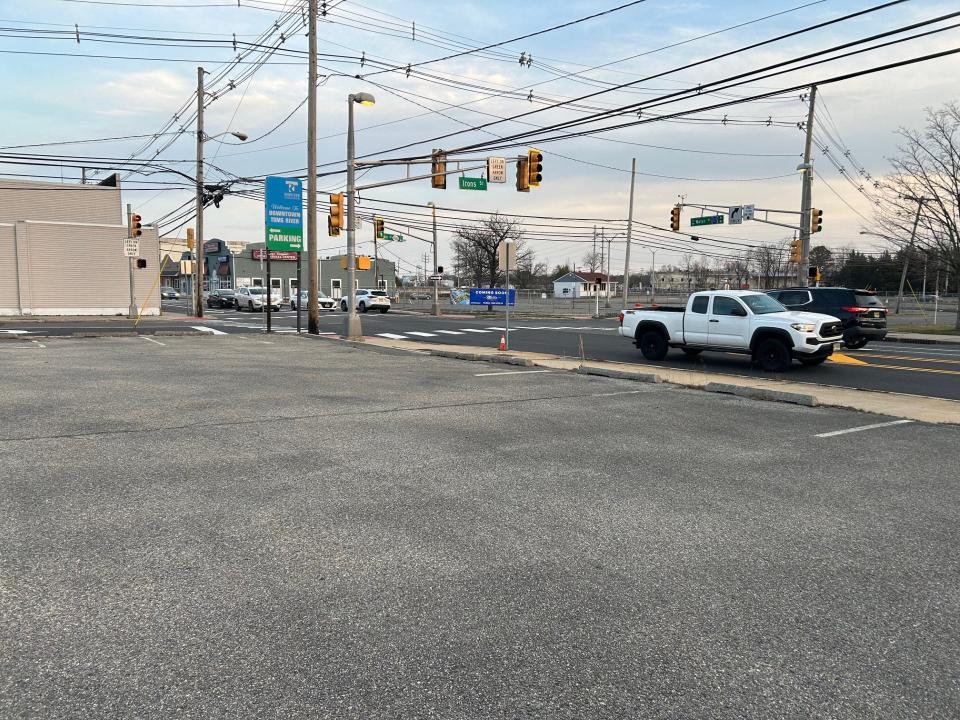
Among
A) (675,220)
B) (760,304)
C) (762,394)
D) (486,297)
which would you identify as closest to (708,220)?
(675,220)

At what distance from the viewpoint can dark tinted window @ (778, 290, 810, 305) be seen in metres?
21.3

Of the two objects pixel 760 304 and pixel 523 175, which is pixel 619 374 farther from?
pixel 523 175

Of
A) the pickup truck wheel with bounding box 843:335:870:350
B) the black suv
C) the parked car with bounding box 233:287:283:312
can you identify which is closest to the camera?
the black suv

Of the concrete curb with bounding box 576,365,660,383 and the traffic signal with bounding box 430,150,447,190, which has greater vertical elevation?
the traffic signal with bounding box 430,150,447,190

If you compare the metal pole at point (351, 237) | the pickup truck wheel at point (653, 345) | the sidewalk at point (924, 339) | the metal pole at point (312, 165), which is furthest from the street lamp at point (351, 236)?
the sidewalk at point (924, 339)

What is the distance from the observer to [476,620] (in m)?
3.69

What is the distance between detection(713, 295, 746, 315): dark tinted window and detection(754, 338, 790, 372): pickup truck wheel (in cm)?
95

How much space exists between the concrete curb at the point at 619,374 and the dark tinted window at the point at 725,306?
3469 mm

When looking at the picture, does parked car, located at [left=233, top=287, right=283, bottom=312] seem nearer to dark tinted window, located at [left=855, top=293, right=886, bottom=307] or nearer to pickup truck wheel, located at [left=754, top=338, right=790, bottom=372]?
dark tinted window, located at [left=855, top=293, right=886, bottom=307]

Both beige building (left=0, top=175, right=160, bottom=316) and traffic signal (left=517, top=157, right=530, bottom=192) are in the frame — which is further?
beige building (left=0, top=175, right=160, bottom=316)

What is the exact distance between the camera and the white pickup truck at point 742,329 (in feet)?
50.4

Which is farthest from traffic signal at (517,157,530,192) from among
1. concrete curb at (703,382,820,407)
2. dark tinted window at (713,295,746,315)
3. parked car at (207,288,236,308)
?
parked car at (207,288,236,308)

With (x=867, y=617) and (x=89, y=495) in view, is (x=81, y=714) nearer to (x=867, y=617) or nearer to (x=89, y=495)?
(x=89, y=495)

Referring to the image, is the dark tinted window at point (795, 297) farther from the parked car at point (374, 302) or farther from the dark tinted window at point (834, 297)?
the parked car at point (374, 302)
